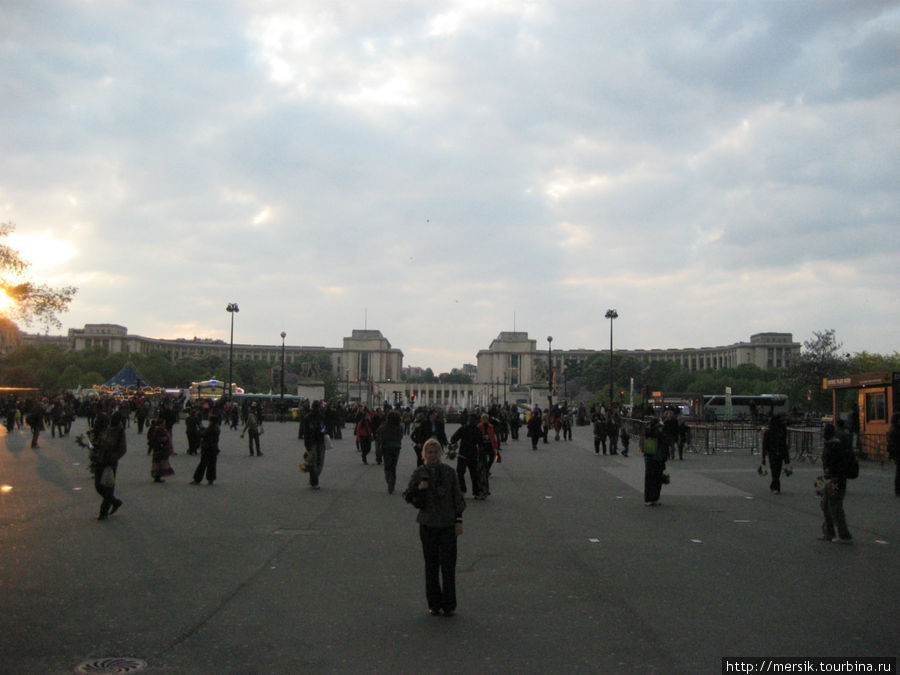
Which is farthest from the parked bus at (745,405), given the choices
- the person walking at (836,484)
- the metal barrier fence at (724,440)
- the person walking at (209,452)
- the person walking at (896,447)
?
the person walking at (836,484)

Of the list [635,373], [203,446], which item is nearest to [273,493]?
[203,446]

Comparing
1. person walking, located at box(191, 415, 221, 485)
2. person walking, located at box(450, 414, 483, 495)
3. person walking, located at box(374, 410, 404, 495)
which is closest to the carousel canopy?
person walking, located at box(191, 415, 221, 485)

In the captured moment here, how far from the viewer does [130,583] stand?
7812 millimetres

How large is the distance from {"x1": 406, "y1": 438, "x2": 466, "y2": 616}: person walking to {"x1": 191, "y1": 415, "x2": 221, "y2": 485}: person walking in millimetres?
10338

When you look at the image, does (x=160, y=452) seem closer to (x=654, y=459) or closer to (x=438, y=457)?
(x=654, y=459)

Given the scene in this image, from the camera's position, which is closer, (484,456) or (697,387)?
(484,456)

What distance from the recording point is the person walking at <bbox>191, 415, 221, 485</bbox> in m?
16.2

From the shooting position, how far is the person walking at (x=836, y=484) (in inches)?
412

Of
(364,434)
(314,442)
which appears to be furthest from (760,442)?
(314,442)

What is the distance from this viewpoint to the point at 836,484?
10445 mm

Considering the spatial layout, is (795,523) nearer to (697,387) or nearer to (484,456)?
(484,456)

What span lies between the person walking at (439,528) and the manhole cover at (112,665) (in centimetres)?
247

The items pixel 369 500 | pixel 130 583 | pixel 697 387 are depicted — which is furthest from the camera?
pixel 697 387

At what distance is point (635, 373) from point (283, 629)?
12782cm
